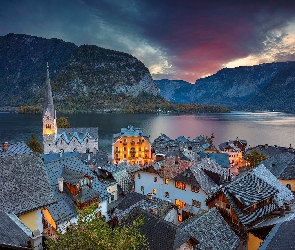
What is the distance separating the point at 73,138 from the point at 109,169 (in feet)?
145

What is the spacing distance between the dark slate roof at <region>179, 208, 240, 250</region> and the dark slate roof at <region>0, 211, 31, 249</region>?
13.6m

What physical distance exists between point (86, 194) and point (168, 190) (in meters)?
14.2

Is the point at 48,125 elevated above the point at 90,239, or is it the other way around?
the point at 90,239

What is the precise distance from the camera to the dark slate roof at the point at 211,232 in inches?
872

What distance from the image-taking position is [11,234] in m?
13.5

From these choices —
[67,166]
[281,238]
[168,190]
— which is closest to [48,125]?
[67,166]

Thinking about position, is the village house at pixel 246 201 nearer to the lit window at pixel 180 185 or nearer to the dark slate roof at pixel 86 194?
the lit window at pixel 180 185

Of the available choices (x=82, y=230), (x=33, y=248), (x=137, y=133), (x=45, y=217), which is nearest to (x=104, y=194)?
(x=45, y=217)

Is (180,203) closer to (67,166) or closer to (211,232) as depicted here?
(211,232)

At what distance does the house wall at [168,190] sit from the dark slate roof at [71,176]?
47.4 feet

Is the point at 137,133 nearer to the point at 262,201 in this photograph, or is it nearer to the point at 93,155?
the point at 93,155

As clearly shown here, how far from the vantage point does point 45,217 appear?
26.6m

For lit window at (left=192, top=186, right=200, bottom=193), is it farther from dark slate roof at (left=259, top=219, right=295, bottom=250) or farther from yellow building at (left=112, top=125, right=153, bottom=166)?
yellow building at (left=112, top=125, right=153, bottom=166)

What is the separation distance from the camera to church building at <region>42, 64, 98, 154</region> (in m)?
88.9
